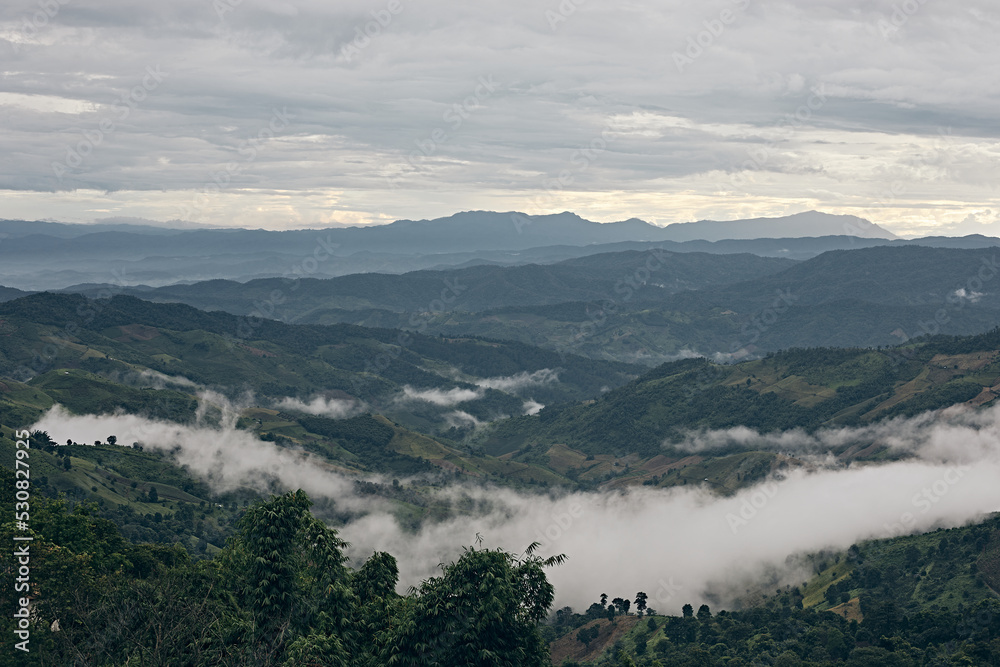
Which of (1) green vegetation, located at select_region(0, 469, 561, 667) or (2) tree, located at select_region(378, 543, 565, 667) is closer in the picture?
(1) green vegetation, located at select_region(0, 469, 561, 667)

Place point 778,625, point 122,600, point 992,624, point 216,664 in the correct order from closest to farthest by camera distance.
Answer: point 216,664
point 122,600
point 992,624
point 778,625

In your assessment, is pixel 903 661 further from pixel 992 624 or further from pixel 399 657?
pixel 399 657

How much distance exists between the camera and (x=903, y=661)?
5728 inches

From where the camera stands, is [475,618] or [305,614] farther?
[305,614]

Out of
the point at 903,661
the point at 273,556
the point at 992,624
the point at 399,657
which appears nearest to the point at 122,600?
the point at 273,556

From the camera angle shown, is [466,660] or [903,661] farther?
[903,661]

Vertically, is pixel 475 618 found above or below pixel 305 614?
above

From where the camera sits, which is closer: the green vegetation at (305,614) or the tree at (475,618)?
the green vegetation at (305,614)

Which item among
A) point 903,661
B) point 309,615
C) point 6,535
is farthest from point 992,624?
point 6,535

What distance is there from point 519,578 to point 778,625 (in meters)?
158

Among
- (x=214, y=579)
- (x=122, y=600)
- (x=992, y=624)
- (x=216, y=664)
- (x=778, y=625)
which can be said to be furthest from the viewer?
(x=778, y=625)

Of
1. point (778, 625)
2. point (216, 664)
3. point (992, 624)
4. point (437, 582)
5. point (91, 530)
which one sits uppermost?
point (437, 582)

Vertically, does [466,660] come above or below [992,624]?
above

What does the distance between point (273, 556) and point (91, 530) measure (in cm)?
5865
